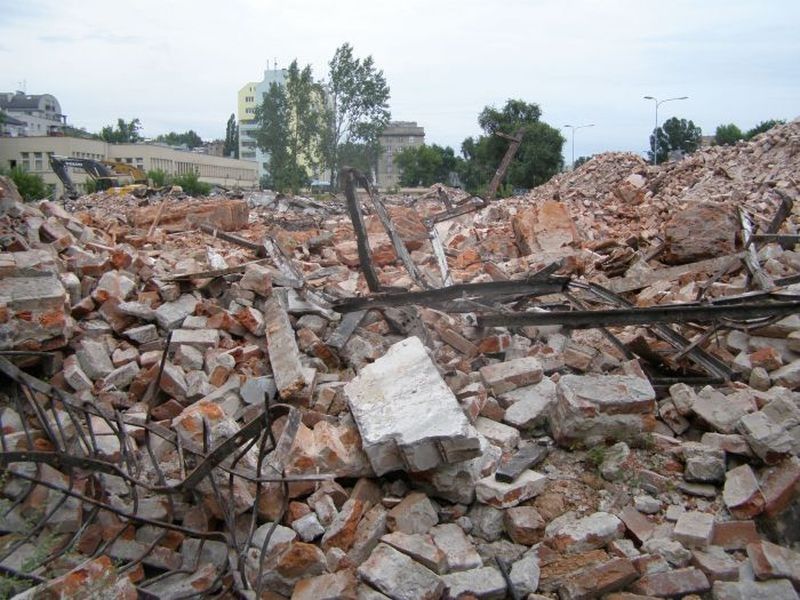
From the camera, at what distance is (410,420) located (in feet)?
11.7

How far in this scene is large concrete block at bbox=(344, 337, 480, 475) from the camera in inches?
135

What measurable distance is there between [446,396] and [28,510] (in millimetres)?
2202

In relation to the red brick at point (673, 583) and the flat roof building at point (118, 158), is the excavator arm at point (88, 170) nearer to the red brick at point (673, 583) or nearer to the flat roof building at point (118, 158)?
the flat roof building at point (118, 158)

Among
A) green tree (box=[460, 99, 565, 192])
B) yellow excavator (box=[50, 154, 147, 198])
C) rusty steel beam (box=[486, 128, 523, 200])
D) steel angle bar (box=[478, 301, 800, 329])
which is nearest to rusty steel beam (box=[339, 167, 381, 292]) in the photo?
steel angle bar (box=[478, 301, 800, 329])

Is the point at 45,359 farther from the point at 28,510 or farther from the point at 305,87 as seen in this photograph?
the point at 305,87

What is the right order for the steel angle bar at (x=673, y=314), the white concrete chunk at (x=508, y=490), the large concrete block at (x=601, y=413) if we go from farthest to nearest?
the steel angle bar at (x=673, y=314) < the large concrete block at (x=601, y=413) < the white concrete chunk at (x=508, y=490)

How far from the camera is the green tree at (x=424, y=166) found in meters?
Answer: 54.8

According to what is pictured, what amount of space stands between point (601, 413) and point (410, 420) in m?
1.17

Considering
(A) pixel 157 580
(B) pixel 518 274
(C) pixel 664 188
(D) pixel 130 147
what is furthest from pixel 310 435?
(D) pixel 130 147

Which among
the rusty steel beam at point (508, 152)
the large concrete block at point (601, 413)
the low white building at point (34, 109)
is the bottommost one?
the large concrete block at point (601, 413)

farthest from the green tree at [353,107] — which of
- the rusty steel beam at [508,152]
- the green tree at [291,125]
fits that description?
the rusty steel beam at [508,152]

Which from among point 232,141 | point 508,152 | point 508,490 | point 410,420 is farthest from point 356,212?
point 232,141

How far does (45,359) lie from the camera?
14.8 ft

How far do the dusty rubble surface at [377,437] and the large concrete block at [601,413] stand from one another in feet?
0.05
